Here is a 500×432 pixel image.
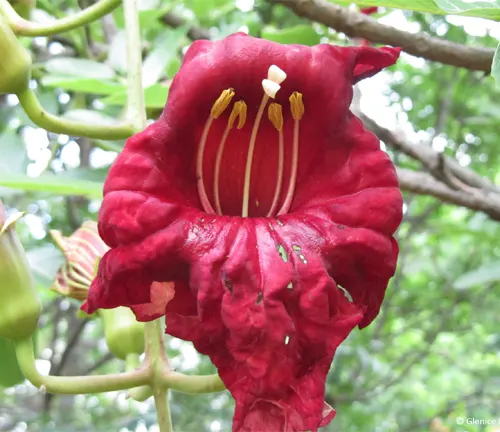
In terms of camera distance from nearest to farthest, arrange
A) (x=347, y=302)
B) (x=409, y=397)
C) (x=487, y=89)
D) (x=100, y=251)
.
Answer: (x=347, y=302) < (x=100, y=251) < (x=487, y=89) < (x=409, y=397)

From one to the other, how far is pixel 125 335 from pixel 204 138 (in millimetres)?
304

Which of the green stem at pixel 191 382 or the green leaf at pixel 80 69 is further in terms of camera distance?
the green leaf at pixel 80 69

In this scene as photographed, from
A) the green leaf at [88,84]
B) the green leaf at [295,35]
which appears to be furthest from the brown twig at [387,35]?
the green leaf at [88,84]

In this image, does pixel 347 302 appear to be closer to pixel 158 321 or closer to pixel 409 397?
pixel 158 321

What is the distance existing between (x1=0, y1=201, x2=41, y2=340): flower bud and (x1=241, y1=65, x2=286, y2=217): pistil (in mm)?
272

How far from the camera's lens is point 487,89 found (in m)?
2.67

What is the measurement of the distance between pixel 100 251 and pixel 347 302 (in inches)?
18.5

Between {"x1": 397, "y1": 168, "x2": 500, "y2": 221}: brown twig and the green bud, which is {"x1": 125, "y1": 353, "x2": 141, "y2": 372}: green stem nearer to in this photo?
the green bud

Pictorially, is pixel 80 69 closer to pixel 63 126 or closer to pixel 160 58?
pixel 160 58

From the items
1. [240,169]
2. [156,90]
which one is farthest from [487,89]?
[240,169]

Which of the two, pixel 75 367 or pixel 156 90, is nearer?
pixel 156 90

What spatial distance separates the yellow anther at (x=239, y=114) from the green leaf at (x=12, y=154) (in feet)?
1.71

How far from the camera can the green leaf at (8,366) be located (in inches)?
41.6

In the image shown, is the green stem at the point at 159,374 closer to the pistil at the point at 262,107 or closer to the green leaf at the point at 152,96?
the pistil at the point at 262,107
